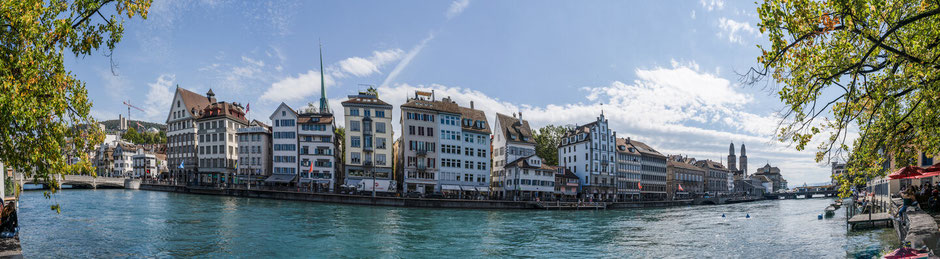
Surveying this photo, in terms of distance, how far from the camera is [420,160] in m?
75.8

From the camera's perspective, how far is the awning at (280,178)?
7650cm

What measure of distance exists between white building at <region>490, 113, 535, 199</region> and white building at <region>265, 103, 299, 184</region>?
32.3 meters

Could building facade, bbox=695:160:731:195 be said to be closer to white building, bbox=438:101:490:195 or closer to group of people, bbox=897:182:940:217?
white building, bbox=438:101:490:195

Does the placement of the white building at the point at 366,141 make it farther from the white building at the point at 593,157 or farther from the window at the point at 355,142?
the white building at the point at 593,157

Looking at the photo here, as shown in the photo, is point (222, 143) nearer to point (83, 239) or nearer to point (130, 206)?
point (130, 206)

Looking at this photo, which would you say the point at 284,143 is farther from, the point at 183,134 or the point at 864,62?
the point at 864,62

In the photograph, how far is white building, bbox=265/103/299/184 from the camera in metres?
79.2

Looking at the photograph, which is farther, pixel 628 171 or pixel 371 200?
pixel 628 171

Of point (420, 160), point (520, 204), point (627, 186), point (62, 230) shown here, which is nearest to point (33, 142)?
point (62, 230)

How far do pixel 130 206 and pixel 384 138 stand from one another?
34.8m

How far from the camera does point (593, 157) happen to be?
9306cm

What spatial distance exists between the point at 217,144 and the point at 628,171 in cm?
7606

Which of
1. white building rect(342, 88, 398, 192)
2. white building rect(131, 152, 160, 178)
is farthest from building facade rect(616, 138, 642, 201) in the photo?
white building rect(131, 152, 160, 178)

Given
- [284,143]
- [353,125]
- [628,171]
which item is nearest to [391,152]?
[353,125]
